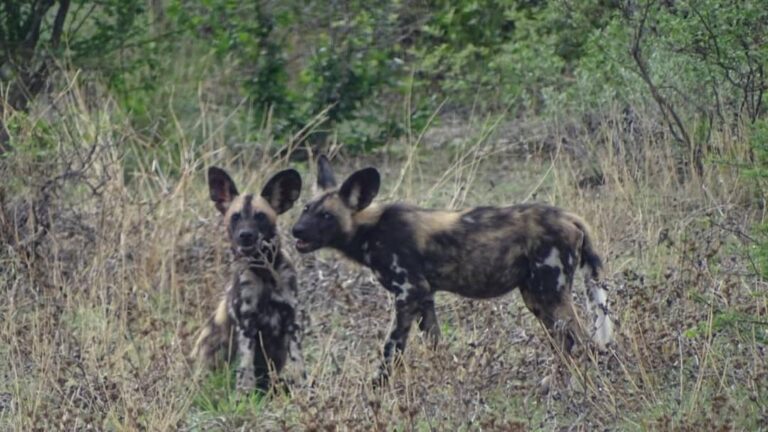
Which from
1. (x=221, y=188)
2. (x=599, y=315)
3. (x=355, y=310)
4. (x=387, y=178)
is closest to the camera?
(x=599, y=315)

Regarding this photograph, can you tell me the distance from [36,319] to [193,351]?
72 cm

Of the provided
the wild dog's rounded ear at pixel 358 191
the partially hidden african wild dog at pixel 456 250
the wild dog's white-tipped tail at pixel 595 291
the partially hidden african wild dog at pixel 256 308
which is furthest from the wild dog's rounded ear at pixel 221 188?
the wild dog's white-tipped tail at pixel 595 291

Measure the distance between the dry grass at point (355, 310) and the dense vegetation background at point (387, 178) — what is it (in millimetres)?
19

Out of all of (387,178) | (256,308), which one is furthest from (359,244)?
(387,178)

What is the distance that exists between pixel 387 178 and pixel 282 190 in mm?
3674

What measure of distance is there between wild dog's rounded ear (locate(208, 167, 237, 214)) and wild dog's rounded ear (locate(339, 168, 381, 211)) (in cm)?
57

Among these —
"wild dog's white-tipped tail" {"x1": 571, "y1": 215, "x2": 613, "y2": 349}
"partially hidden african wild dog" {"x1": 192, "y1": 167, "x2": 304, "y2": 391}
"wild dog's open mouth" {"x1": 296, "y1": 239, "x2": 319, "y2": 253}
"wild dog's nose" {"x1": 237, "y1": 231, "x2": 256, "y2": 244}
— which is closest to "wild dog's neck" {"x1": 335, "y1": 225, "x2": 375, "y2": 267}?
"wild dog's open mouth" {"x1": 296, "y1": 239, "x2": 319, "y2": 253}

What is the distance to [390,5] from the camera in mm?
11664

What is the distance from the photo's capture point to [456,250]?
6898 mm

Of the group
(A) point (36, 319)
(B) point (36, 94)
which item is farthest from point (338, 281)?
(B) point (36, 94)

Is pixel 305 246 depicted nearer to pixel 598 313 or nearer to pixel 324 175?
pixel 324 175

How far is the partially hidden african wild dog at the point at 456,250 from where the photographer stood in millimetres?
6793

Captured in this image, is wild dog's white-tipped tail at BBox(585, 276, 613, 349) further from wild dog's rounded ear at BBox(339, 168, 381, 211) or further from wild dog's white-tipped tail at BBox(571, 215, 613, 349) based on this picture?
wild dog's rounded ear at BBox(339, 168, 381, 211)

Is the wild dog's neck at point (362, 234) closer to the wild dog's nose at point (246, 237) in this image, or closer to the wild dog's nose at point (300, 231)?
the wild dog's nose at point (300, 231)
